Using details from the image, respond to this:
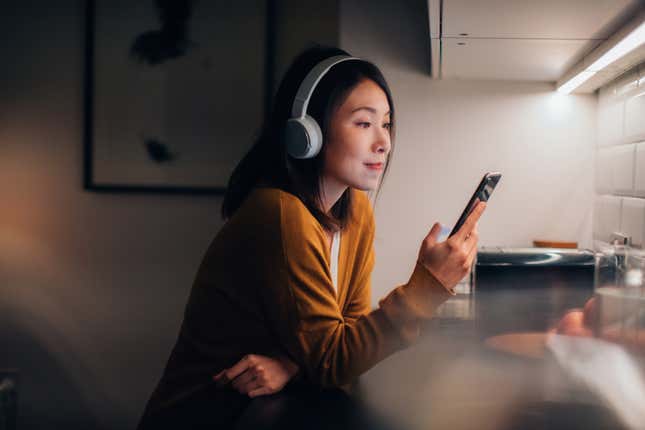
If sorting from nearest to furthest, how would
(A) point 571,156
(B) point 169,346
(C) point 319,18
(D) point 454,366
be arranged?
(D) point 454,366 < (A) point 571,156 < (C) point 319,18 < (B) point 169,346

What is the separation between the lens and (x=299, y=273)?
2.63ft

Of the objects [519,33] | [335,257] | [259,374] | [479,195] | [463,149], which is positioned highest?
[519,33]

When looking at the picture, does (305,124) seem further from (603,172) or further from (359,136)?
(603,172)

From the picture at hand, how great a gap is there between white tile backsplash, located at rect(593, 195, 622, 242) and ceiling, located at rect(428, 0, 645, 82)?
29cm

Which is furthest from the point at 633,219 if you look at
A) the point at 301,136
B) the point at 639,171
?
the point at 301,136

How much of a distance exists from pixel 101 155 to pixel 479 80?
44.5 inches

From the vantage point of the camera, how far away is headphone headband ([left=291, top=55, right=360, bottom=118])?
0.91 m

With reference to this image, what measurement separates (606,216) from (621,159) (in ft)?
0.48

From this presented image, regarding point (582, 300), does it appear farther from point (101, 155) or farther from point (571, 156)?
point (101, 155)

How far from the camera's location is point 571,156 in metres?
1.40

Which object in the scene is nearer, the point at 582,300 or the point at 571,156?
the point at 582,300

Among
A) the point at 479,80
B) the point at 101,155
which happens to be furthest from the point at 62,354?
the point at 479,80

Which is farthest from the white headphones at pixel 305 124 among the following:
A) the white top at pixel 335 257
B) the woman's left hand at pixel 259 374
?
the woman's left hand at pixel 259 374

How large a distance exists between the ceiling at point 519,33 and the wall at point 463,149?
8cm
